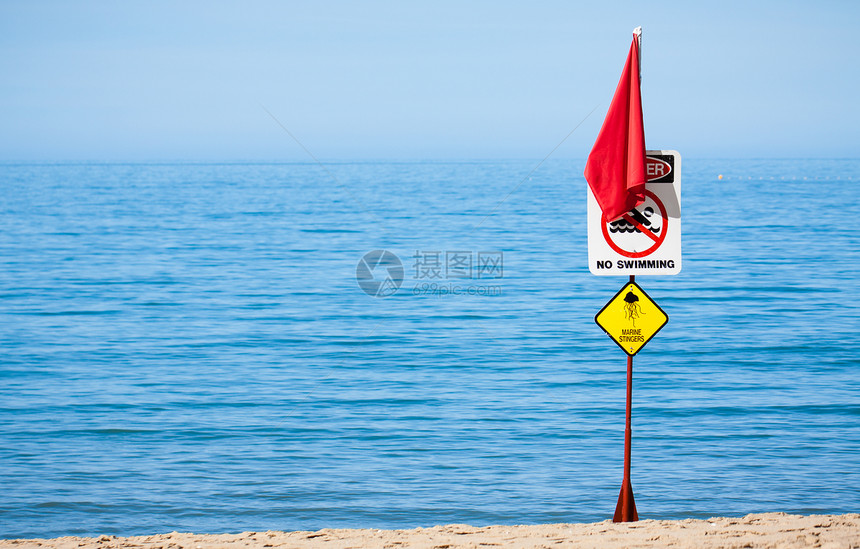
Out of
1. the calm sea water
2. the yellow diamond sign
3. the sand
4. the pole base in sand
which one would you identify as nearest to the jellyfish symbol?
the yellow diamond sign

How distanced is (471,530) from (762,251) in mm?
33957

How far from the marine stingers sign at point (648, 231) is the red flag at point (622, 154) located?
5.5 inches

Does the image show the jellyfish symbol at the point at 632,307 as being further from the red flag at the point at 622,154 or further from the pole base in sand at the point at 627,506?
the pole base in sand at the point at 627,506

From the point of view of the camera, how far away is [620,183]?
722 cm

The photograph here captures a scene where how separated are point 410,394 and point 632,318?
790 centimetres

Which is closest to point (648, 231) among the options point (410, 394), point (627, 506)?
point (627, 506)

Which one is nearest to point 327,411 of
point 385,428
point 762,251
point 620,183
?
point 385,428

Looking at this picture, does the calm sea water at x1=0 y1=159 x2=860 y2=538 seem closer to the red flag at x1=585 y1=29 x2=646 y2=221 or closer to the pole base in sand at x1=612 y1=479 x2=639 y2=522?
the pole base in sand at x1=612 y1=479 x2=639 y2=522

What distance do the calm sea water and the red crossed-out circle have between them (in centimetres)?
321

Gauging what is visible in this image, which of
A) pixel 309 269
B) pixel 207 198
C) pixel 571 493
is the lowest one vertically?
pixel 571 493

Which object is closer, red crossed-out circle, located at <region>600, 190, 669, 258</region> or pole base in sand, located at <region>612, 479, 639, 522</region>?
red crossed-out circle, located at <region>600, 190, 669, 258</region>

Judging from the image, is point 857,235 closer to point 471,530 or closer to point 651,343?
point 651,343

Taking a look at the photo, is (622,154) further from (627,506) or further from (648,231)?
(627,506)

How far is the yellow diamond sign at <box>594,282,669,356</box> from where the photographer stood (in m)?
7.65
